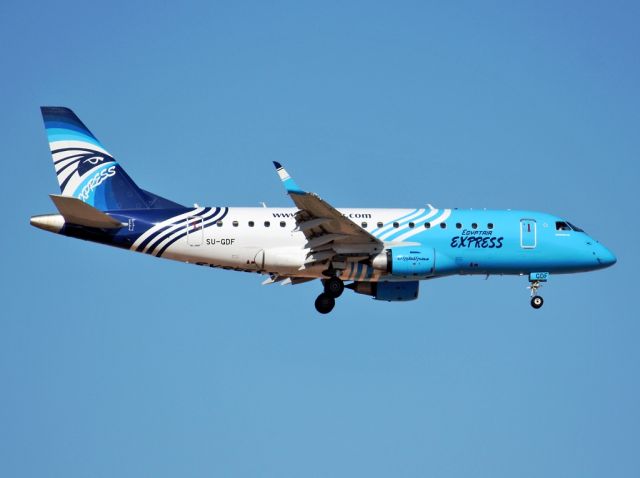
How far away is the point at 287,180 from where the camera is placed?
51688 millimetres

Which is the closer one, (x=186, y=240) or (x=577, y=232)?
(x=186, y=240)

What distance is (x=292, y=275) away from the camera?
56.7m

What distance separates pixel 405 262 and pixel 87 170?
1464 cm

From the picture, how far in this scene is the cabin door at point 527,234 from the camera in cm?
5759

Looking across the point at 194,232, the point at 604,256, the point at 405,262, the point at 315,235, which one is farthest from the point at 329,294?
the point at 604,256

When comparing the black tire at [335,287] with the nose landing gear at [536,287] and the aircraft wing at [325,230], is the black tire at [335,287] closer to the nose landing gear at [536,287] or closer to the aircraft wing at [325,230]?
the aircraft wing at [325,230]

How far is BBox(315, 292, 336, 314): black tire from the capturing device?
5676 cm

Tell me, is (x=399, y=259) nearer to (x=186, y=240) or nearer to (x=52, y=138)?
(x=186, y=240)

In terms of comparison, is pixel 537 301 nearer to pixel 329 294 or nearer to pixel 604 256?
pixel 604 256

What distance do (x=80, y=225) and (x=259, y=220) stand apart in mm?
7604

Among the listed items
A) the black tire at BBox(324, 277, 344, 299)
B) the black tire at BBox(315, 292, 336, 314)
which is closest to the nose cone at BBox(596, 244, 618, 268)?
the black tire at BBox(324, 277, 344, 299)

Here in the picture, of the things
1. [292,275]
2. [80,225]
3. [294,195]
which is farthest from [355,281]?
[80,225]

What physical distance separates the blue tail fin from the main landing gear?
7371mm

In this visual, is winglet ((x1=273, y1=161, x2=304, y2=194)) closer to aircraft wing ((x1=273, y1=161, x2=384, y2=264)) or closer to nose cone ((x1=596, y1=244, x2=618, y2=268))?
aircraft wing ((x1=273, y1=161, x2=384, y2=264))
